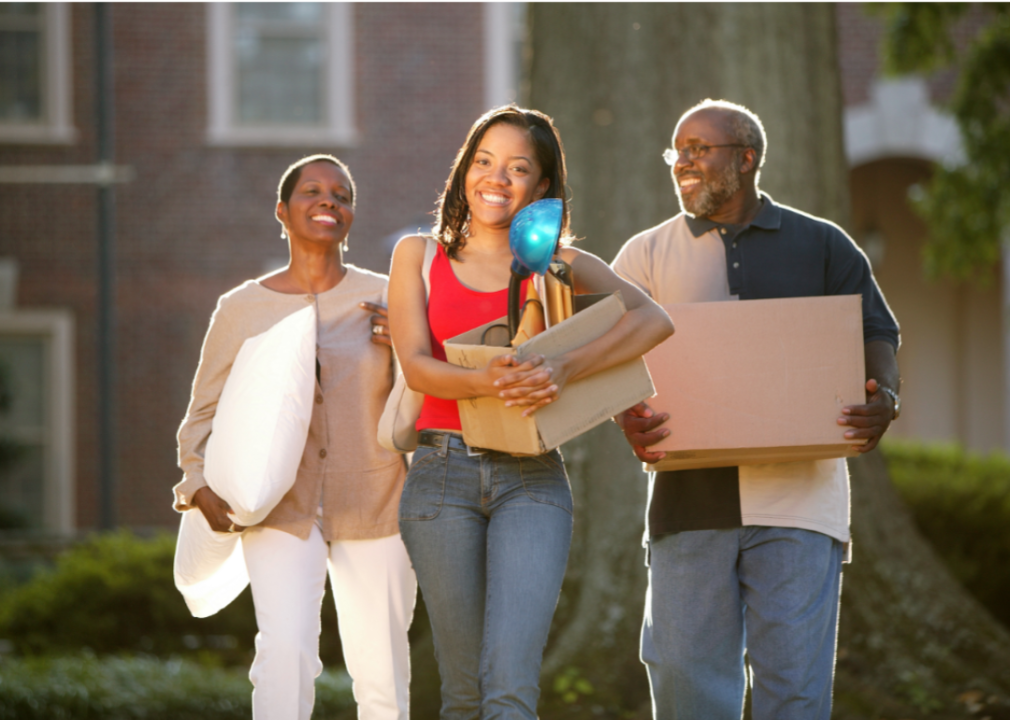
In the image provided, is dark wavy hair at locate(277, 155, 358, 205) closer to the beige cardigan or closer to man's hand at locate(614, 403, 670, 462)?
the beige cardigan

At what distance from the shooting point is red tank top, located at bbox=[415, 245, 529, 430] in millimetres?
2959

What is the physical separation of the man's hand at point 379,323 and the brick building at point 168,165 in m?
8.20

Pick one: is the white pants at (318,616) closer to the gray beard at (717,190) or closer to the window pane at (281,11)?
the gray beard at (717,190)

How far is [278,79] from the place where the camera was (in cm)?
1239

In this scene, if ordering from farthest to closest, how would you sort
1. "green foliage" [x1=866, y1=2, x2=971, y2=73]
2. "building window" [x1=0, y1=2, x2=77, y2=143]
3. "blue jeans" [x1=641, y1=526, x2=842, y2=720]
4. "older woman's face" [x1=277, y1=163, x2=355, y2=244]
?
1. "building window" [x1=0, y1=2, x2=77, y2=143]
2. "green foliage" [x1=866, y1=2, x2=971, y2=73]
3. "older woman's face" [x1=277, y1=163, x2=355, y2=244]
4. "blue jeans" [x1=641, y1=526, x2=842, y2=720]

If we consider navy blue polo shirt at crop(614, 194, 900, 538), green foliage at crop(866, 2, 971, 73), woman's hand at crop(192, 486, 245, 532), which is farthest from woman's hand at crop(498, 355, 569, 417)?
green foliage at crop(866, 2, 971, 73)

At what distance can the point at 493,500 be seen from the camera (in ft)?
9.61

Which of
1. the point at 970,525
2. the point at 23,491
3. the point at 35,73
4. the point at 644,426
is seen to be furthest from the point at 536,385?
the point at 35,73

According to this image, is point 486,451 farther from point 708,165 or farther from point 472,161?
point 708,165

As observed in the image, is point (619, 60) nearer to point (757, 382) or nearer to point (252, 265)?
point (757, 382)

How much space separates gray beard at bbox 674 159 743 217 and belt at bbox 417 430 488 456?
3.13 ft

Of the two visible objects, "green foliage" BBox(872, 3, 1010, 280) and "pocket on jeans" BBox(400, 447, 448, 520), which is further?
"green foliage" BBox(872, 3, 1010, 280)

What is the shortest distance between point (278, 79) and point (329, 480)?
31.8 feet

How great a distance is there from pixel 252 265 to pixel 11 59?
3.28 metres
